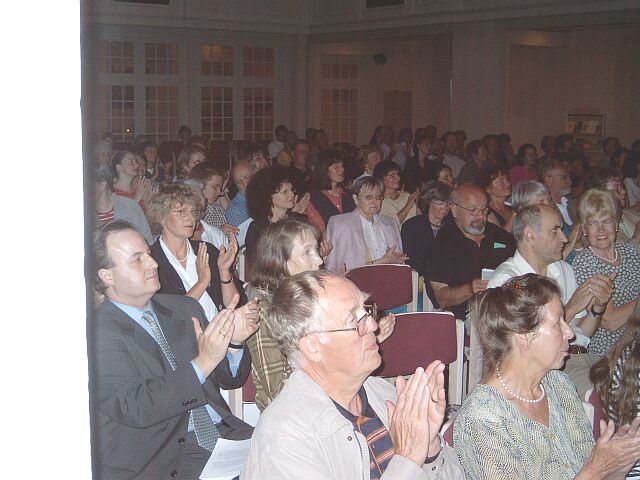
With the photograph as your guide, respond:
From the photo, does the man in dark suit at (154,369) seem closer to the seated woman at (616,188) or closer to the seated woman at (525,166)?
the seated woman at (616,188)

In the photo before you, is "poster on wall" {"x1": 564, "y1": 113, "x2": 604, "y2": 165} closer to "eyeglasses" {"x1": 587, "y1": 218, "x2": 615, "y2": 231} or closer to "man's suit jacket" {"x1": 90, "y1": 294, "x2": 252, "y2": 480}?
"eyeglasses" {"x1": 587, "y1": 218, "x2": 615, "y2": 231}

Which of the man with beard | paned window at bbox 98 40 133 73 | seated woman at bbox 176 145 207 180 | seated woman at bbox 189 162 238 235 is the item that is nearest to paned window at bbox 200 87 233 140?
paned window at bbox 98 40 133 73

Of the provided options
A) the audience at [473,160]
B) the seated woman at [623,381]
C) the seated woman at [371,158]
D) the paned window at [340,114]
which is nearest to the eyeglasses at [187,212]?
the seated woman at [623,381]

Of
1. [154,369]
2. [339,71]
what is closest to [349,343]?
[154,369]

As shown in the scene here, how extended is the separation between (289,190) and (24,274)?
519cm

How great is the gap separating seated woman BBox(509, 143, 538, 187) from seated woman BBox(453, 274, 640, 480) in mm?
7753

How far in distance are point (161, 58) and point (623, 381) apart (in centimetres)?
1541

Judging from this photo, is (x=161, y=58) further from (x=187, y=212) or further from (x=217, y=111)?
(x=187, y=212)

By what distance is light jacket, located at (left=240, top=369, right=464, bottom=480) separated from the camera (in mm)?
1961

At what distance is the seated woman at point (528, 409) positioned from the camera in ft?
7.98

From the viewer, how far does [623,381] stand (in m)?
2.88

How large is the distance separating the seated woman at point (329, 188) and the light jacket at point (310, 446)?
198 inches

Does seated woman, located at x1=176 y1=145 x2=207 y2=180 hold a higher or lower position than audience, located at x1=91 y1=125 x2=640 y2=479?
higher

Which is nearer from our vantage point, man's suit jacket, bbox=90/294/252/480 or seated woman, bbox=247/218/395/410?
man's suit jacket, bbox=90/294/252/480
